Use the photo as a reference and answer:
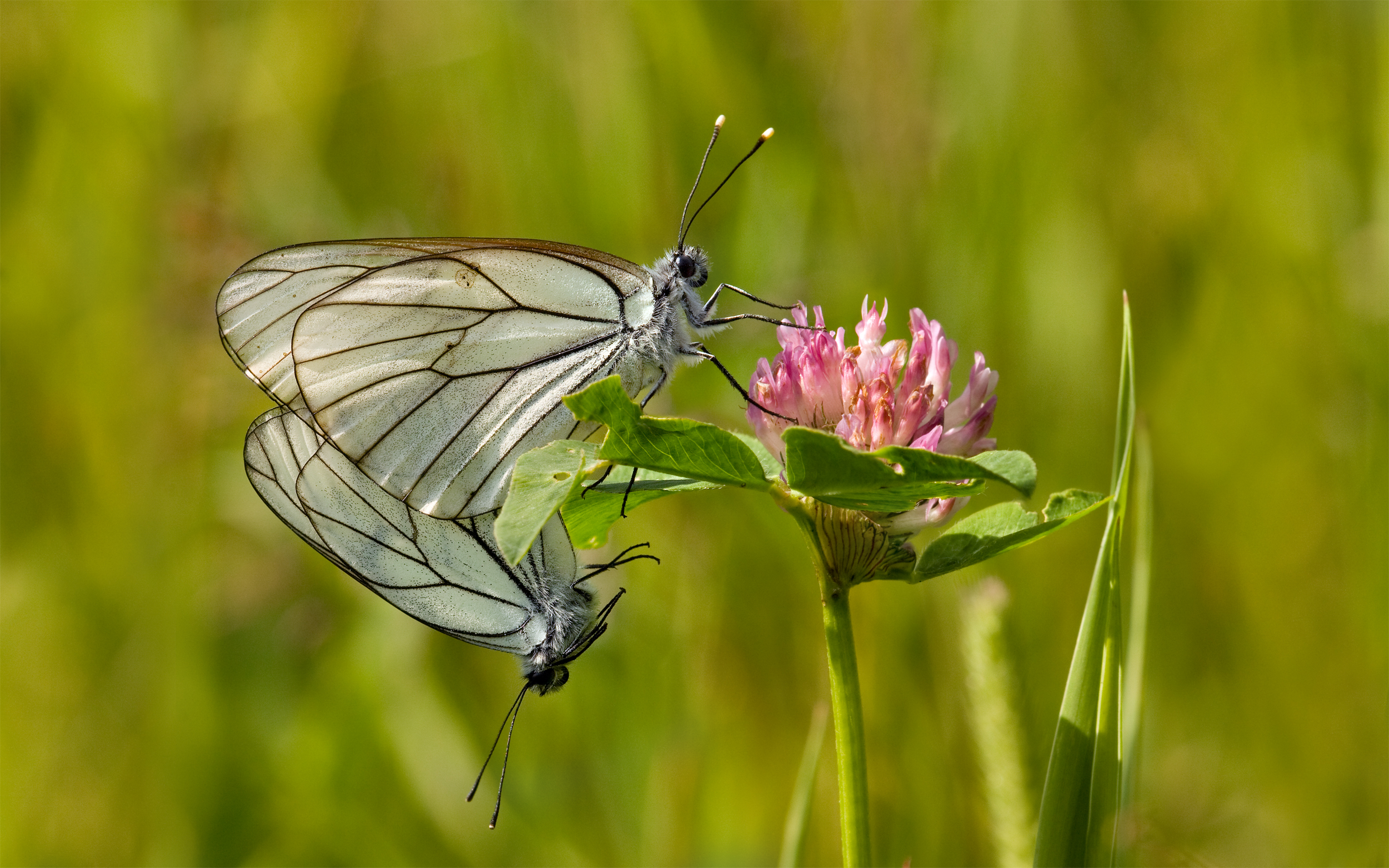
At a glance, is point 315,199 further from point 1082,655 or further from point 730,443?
point 1082,655

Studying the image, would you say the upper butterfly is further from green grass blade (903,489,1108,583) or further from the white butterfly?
Result: green grass blade (903,489,1108,583)

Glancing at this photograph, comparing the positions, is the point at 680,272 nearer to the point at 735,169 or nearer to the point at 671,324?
the point at 671,324

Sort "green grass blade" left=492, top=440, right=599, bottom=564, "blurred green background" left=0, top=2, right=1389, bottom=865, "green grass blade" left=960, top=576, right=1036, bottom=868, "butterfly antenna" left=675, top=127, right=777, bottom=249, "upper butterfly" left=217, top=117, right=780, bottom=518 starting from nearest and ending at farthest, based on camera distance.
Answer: "green grass blade" left=492, top=440, right=599, bottom=564, "green grass blade" left=960, top=576, right=1036, bottom=868, "butterfly antenna" left=675, top=127, right=777, bottom=249, "upper butterfly" left=217, top=117, right=780, bottom=518, "blurred green background" left=0, top=2, right=1389, bottom=865

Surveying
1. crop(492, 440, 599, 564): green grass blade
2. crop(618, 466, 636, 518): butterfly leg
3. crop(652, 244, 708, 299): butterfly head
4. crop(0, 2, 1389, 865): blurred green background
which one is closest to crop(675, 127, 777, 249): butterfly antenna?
crop(652, 244, 708, 299): butterfly head

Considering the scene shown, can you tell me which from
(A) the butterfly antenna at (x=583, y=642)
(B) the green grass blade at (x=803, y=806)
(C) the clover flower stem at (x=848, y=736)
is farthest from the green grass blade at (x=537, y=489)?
(A) the butterfly antenna at (x=583, y=642)

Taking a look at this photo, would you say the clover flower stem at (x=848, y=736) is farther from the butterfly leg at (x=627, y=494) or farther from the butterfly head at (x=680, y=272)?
the butterfly head at (x=680, y=272)

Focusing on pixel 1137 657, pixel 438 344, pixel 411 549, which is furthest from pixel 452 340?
pixel 1137 657
